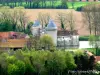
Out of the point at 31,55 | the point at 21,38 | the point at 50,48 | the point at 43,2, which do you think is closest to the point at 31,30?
the point at 21,38

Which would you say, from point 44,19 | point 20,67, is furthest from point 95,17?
point 20,67

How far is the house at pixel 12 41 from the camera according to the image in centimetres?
2792

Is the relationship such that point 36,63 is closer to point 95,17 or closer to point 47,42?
point 47,42

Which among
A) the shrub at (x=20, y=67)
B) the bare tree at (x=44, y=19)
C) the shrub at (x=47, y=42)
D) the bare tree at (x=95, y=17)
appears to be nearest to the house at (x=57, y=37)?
the shrub at (x=47, y=42)

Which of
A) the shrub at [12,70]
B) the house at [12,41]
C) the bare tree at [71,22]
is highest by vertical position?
the bare tree at [71,22]

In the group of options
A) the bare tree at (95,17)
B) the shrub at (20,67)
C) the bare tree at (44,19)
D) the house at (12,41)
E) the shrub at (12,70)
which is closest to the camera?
the shrub at (12,70)

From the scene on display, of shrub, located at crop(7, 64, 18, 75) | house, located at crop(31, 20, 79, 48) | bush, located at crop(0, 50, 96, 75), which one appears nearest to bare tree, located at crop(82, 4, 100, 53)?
house, located at crop(31, 20, 79, 48)

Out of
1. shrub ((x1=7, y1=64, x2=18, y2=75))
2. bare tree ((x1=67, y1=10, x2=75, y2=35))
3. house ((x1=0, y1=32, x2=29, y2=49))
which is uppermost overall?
bare tree ((x1=67, y1=10, x2=75, y2=35))

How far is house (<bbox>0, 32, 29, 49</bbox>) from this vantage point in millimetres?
27922

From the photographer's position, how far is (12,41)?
93.6ft

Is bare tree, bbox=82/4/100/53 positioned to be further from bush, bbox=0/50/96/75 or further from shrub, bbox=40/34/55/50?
bush, bbox=0/50/96/75

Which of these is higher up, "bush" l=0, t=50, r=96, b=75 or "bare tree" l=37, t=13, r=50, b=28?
"bare tree" l=37, t=13, r=50, b=28

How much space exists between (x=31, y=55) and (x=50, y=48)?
3249mm

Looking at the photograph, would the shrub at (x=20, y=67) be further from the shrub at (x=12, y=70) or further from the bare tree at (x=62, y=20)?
the bare tree at (x=62, y=20)
